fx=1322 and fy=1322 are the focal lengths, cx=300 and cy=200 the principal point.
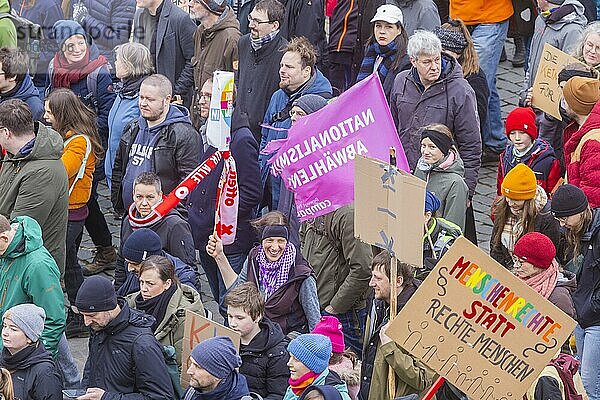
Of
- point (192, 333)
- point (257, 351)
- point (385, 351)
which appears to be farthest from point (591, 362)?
point (192, 333)

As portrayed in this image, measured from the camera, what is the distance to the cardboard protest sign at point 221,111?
863 centimetres

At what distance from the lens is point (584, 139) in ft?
28.5

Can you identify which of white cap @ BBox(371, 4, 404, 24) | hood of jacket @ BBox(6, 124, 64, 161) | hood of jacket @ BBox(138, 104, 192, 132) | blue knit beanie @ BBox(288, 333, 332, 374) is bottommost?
blue knit beanie @ BBox(288, 333, 332, 374)

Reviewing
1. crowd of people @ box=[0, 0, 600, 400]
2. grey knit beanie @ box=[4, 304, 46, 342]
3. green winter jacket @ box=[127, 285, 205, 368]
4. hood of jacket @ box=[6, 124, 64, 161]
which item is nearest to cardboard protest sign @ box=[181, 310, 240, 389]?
crowd of people @ box=[0, 0, 600, 400]

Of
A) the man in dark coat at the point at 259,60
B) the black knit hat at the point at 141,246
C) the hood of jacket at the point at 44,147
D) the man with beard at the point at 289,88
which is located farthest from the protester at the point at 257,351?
the man in dark coat at the point at 259,60

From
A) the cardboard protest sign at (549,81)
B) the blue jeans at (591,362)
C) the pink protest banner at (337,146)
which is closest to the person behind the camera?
the blue jeans at (591,362)

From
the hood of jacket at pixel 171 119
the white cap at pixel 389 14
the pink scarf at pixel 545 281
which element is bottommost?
the pink scarf at pixel 545 281

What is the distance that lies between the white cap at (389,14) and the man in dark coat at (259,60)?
796 millimetres

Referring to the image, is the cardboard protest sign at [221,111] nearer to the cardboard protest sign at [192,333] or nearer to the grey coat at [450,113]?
the grey coat at [450,113]

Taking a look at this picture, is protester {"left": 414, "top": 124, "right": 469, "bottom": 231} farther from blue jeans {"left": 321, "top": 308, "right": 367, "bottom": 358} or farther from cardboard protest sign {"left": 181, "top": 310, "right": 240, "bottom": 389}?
cardboard protest sign {"left": 181, "top": 310, "right": 240, "bottom": 389}

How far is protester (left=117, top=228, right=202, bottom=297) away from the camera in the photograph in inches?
317

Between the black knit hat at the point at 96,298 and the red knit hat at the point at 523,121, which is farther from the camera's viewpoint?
the red knit hat at the point at 523,121

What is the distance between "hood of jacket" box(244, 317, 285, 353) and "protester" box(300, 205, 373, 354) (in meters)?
1.21

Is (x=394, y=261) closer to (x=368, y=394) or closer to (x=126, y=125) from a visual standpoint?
(x=368, y=394)
